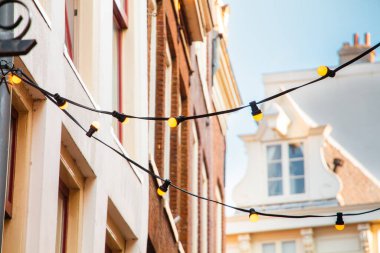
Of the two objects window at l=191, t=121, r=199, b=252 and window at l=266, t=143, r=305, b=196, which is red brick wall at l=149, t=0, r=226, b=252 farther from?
window at l=266, t=143, r=305, b=196

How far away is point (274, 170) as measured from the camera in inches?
1837

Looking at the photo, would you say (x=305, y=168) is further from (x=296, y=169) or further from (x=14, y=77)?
(x=14, y=77)

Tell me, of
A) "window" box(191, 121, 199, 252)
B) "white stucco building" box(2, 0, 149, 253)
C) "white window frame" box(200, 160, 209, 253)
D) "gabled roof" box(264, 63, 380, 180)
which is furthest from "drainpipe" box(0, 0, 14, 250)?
"gabled roof" box(264, 63, 380, 180)

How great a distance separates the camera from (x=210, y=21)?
89.9 ft

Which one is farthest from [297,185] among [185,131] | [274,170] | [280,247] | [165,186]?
[165,186]

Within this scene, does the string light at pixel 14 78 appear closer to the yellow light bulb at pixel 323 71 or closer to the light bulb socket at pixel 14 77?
the light bulb socket at pixel 14 77

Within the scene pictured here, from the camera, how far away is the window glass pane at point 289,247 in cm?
4447

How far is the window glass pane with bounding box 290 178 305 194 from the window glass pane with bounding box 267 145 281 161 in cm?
112

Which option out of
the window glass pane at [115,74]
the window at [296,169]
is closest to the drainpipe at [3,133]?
the window glass pane at [115,74]

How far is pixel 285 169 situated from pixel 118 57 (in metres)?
29.0

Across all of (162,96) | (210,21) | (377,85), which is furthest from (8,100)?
(377,85)

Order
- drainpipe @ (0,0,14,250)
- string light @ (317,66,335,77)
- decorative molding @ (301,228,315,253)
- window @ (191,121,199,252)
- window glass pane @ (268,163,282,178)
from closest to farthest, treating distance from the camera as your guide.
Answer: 1. drainpipe @ (0,0,14,250)
2. string light @ (317,66,335,77)
3. window @ (191,121,199,252)
4. decorative molding @ (301,228,315,253)
5. window glass pane @ (268,163,282,178)

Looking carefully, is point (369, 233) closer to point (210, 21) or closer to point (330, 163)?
point (330, 163)

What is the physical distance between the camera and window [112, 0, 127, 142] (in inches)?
682
